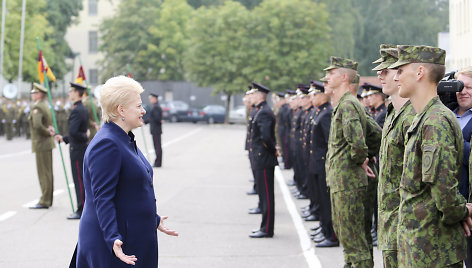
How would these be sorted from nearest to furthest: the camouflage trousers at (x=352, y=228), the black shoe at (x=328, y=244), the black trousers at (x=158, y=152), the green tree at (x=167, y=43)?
the camouflage trousers at (x=352, y=228) → the black shoe at (x=328, y=244) → the black trousers at (x=158, y=152) → the green tree at (x=167, y=43)

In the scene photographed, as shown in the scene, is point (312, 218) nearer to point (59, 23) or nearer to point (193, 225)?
point (193, 225)

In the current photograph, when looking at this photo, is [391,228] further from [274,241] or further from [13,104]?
[13,104]

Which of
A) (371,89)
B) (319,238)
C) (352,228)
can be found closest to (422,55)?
(352,228)

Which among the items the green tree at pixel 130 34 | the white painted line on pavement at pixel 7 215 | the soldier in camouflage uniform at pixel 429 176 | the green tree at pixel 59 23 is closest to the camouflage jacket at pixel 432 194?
the soldier in camouflage uniform at pixel 429 176

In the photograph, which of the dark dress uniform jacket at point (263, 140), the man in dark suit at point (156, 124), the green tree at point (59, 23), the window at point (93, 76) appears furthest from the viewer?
the window at point (93, 76)

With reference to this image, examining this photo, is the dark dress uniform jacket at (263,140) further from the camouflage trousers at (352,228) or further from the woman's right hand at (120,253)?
the woman's right hand at (120,253)

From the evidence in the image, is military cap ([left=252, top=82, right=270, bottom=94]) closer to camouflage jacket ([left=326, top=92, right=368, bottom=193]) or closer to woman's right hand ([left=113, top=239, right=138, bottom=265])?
camouflage jacket ([left=326, top=92, right=368, bottom=193])

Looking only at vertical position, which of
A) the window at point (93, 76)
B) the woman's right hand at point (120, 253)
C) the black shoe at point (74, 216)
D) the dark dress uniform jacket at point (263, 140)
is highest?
the window at point (93, 76)

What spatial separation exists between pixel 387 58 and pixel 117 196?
2406 millimetres

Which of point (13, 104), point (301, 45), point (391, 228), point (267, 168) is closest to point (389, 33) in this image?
point (301, 45)

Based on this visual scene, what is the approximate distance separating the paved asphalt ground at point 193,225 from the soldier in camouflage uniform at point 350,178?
1115 millimetres

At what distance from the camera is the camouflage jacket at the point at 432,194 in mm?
4391

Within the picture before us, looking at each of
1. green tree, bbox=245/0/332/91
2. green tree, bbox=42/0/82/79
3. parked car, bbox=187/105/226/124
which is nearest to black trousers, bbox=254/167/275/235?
green tree, bbox=245/0/332/91

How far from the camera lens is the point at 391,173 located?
514 centimetres
